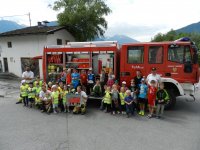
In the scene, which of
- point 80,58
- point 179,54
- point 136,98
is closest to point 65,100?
point 80,58

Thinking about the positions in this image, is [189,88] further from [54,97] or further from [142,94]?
[54,97]

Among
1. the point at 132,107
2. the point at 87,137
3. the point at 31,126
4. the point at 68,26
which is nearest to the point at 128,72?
the point at 132,107

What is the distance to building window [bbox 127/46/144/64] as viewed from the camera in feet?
23.8

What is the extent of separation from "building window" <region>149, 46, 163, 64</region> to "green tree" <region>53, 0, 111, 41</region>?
42.9 ft

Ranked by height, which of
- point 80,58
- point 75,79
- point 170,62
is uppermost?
point 80,58

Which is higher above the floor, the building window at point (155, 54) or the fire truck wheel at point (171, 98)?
the building window at point (155, 54)

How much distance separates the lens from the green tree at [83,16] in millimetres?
18641

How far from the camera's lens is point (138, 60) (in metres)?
7.34

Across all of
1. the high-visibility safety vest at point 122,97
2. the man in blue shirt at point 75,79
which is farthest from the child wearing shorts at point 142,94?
the man in blue shirt at point 75,79

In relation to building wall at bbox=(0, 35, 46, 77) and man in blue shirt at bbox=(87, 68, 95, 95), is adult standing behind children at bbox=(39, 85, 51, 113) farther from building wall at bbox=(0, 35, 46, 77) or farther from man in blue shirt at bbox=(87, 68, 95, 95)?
building wall at bbox=(0, 35, 46, 77)

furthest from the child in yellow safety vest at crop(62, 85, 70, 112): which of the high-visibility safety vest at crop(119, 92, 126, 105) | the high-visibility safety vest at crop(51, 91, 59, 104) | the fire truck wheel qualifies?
the fire truck wheel

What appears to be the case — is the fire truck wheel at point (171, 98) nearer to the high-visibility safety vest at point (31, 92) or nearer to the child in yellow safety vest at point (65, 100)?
the child in yellow safety vest at point (65, 100)

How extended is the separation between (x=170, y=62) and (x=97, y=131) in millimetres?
3902

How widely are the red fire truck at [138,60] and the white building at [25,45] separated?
8.85 metres
